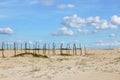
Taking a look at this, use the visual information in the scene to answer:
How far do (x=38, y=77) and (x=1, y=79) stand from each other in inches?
117

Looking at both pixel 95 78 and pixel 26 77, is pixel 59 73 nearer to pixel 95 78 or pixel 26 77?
pixel 26 77

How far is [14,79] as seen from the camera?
79.7 feet

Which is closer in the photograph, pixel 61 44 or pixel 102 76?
pixel 102 76

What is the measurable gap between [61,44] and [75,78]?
5885 centimetres

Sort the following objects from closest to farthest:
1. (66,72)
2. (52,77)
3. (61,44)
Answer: (52,77)
(66,72)
(61,44)

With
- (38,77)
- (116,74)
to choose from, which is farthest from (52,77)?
(116,74)

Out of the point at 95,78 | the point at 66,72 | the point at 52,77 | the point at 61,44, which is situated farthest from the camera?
the point at 61,44

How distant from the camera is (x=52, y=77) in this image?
75.7 ft

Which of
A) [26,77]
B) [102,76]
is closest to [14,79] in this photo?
[26,77]

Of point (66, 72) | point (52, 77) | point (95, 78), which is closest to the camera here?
point (95, 78)

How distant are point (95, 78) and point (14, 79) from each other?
21.5 ft

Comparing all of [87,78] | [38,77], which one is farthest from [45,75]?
[87,78]

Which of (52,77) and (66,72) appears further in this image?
(66,72)

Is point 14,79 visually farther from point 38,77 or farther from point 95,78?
point 95,78
